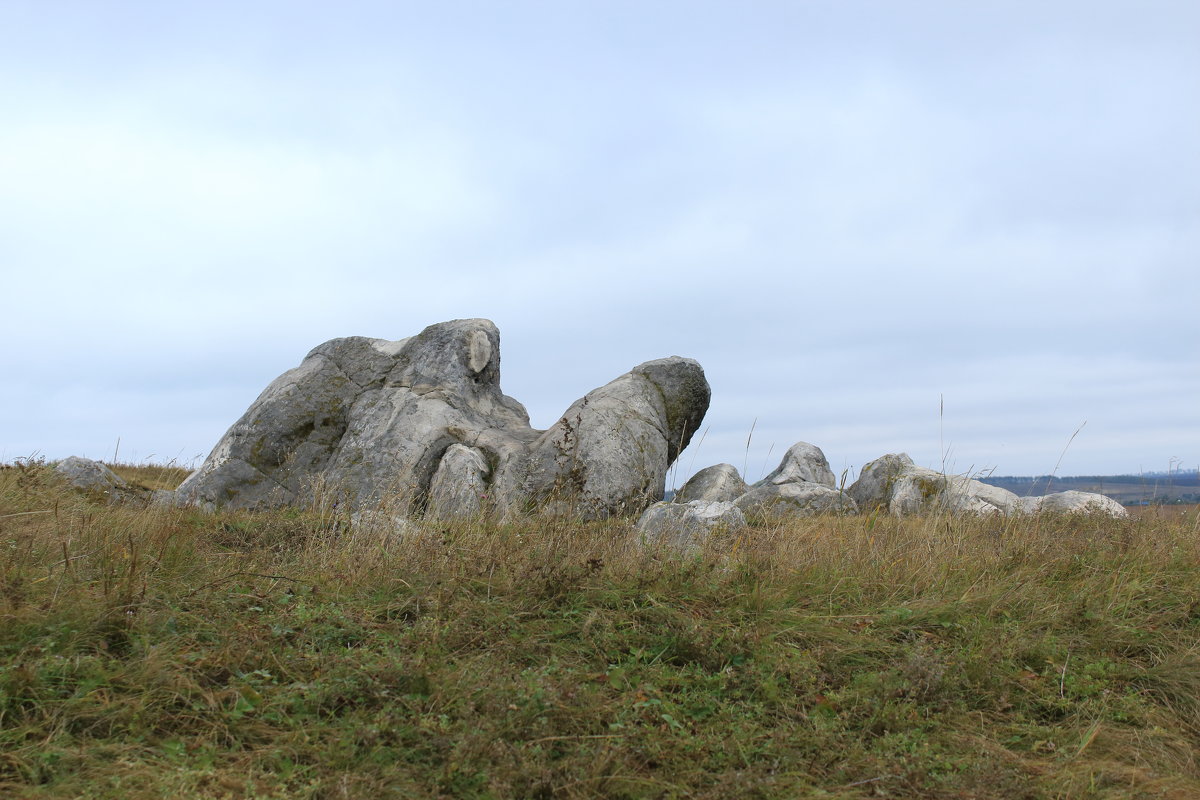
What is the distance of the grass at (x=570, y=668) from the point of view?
392 centimetres

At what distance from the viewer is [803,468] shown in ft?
56.8

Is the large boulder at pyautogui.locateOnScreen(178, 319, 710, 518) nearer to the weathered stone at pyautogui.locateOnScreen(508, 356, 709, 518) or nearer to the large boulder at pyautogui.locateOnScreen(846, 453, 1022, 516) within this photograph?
the weathered stone at pyautogui.locateOnScreen(508, 356, 709, 518)

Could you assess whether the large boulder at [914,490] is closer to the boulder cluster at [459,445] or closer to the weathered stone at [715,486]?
the boulder cluster at [459,445]

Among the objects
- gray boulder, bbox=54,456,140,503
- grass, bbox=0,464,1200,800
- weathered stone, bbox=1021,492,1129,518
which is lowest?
grass, bbox=0,464,1200,800

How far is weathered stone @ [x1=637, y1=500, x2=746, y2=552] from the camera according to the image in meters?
7.68

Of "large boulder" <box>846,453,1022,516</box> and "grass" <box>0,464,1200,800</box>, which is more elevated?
"large boulder" <box>846,453,1022,516</box>

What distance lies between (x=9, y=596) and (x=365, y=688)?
89.5 inches

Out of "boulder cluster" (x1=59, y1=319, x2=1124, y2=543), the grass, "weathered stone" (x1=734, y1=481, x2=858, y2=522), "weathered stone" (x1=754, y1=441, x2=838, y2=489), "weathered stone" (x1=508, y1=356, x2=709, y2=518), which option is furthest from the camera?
"weathered stone" (x1=754, y1=441, x2=838, y2=489)

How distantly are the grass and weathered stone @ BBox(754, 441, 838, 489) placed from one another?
9846mm

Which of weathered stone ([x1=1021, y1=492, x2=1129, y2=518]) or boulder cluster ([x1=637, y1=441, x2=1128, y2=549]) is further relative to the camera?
weathered stone ([x1=1021, y1=492, x2=1129, y2=518])

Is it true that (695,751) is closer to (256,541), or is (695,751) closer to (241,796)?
(241,796)

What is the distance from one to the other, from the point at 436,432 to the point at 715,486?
15.9 ft

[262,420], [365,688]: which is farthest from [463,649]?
[262,420]

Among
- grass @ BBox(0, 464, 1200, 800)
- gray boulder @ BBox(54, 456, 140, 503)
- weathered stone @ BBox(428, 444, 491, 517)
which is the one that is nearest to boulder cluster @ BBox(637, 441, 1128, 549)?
grass @ BBox(0, 464, 1200, 800)
